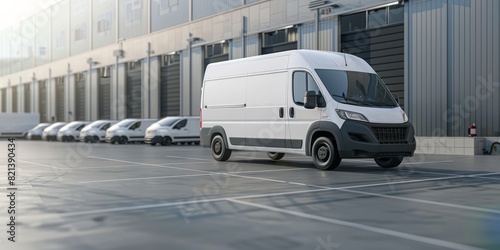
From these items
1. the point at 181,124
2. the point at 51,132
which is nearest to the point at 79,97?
the point at 51,132

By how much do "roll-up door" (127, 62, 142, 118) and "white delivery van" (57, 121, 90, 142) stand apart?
4.56 m

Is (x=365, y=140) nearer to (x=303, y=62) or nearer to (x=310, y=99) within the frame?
(x=310, y=99)

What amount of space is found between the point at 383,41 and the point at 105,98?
29.8m

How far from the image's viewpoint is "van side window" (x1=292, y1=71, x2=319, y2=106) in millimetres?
11875

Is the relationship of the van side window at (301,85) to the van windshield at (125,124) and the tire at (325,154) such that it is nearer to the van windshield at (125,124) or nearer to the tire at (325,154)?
the tire at (325,154)

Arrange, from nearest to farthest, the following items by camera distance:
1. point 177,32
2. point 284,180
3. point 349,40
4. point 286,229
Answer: point 286,229 → point 284,180 → point 349,40 → point 177,32

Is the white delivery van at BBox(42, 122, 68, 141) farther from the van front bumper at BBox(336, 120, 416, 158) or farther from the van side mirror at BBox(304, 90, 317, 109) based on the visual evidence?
the van front bumper at BBox(336, 120, 416, 158)

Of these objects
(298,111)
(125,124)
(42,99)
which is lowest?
(125,124)

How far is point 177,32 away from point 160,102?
5218 mm

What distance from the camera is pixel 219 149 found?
14.7 meters

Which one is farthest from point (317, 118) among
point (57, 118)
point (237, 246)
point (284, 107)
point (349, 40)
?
point (57, 118)

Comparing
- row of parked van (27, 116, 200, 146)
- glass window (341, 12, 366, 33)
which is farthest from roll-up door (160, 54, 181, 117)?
glass window (341, 12, 366, 33)

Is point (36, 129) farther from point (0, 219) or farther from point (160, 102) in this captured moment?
point (0, 219)

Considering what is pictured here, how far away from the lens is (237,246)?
4.61 meters
